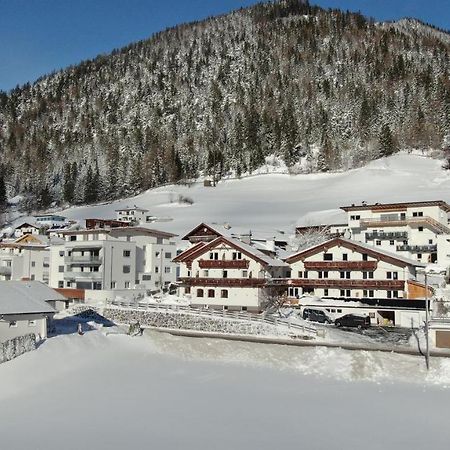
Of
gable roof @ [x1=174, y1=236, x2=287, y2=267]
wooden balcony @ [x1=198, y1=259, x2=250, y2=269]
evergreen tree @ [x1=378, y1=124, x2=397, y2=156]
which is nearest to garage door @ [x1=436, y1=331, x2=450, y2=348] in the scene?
gable roof @ [x1=174, y1=236, x2=287, y2=267]

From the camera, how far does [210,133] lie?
171 metres

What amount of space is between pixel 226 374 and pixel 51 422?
1027 cm

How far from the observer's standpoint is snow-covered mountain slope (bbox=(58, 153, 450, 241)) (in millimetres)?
88812

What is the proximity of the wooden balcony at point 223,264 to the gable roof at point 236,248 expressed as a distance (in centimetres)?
70

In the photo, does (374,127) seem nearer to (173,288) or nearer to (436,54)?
(436,54)

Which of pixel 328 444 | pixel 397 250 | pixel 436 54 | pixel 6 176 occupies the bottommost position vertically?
pixel 328 444

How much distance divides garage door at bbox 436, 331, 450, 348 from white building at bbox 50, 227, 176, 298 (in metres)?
31.5

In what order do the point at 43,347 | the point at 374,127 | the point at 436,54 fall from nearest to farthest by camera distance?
the point at 43,347, the point at 374,127, the point at 436,54

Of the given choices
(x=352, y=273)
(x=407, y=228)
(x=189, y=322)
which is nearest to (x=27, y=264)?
(x=189, y=322)

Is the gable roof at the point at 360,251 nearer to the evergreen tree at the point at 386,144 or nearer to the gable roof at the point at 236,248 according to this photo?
the gable roof at the point at 236,248

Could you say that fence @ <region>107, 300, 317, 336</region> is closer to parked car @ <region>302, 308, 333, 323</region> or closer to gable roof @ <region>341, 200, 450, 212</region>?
parked car @ <region>302, 308, 333, 323</region>

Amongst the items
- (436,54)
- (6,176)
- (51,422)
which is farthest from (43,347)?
(436,54)

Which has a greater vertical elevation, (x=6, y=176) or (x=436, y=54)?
(x=436, y=54)

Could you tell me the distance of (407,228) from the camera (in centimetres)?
5925
